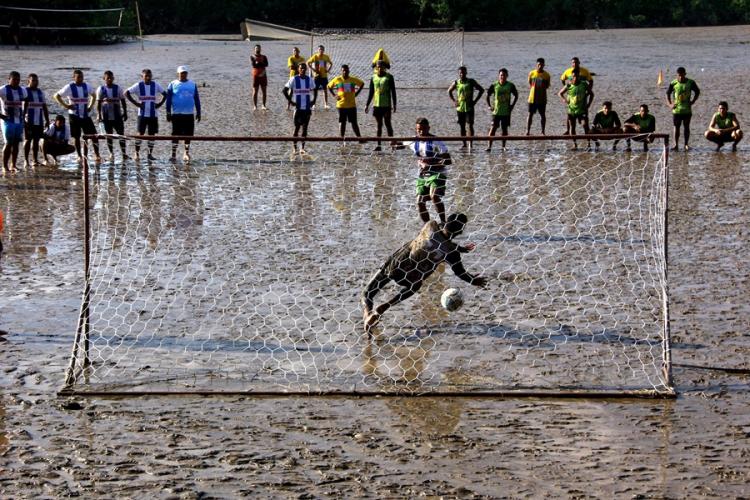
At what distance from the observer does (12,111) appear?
18.4m

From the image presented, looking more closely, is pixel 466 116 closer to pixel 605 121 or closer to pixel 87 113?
pixel 605 121

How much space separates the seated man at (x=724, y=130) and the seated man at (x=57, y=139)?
38.6ft

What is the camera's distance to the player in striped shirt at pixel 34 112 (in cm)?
1862

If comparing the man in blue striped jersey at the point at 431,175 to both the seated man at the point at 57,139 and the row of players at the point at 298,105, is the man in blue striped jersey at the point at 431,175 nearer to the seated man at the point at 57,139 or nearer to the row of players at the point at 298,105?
the row of players at the point at 298,105

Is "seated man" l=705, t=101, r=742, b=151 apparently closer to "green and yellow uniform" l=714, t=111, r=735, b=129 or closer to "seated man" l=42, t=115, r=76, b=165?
"green and yellow uniform" l=714, t=111, r=735, b=129

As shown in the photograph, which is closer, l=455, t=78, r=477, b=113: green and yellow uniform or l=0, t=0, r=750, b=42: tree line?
l=455, t=78, r=477, b=113: green and yellow uniform

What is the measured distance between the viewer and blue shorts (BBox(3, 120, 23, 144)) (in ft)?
60.6

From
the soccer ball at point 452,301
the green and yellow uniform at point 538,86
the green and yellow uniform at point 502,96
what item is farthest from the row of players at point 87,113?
the soccer ball at point 452,301

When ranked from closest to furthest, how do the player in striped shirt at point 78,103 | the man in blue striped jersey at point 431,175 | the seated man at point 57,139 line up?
1. the man in blue striped jersey at point 431,175
2. the player in striped shirt at point 78,103
3. the seated man at point 57,139

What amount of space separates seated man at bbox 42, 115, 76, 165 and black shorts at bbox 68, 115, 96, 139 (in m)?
0.14

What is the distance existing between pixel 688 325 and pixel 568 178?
25.2 ft

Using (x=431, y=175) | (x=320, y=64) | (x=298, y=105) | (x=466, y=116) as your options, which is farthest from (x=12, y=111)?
(x=320, y=64)

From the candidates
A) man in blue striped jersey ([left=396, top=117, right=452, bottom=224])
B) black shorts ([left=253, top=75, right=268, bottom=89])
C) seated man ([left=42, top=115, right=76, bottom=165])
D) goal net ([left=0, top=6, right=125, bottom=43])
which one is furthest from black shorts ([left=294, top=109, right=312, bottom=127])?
goal net ([left=0, top=6, right=125, bottom=43])

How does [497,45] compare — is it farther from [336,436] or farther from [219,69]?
[336,436]
